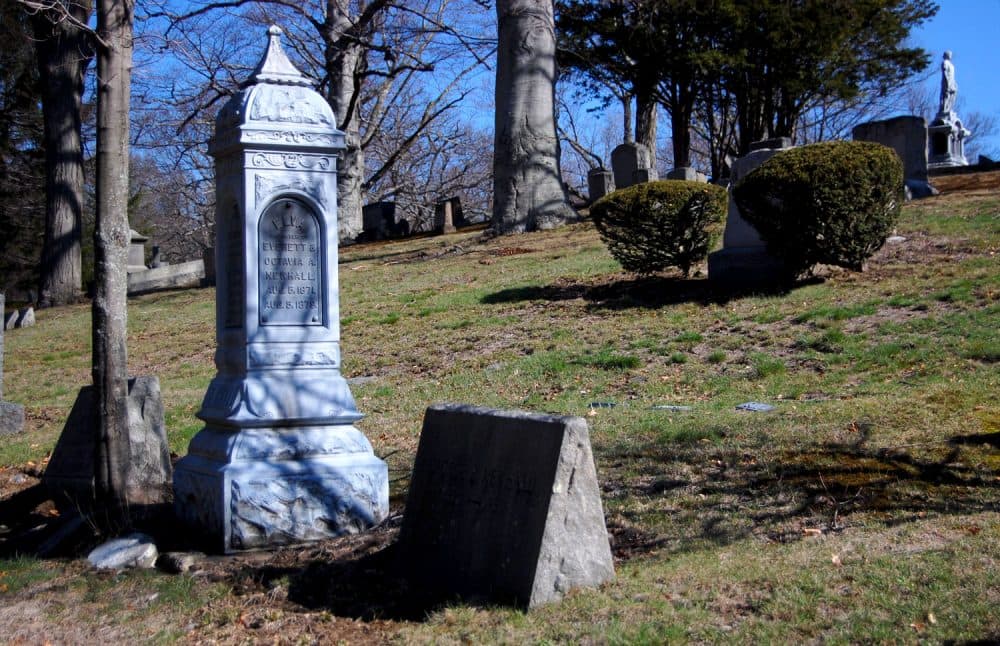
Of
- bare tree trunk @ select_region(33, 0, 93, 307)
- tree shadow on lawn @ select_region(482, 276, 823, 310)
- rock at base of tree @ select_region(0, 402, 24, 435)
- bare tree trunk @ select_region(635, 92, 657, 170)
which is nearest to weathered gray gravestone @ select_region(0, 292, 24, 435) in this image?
rock at base of tree @ select_region(0, 402, 24, 435)

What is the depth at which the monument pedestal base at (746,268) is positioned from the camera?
13.3 meters

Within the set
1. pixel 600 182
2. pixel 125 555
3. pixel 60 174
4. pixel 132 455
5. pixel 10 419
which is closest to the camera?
pixel 125 555

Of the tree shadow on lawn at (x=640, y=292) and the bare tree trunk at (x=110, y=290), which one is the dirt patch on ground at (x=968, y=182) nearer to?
the tree shadow on lawn at (x=640, y=292)

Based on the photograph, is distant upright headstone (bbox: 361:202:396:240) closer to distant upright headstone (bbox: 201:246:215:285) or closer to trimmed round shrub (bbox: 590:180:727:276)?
distant upright headstone (bbox: 201:246:215:285)

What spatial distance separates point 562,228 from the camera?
872 inches

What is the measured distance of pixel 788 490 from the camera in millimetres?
6352

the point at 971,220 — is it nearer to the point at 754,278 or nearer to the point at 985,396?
the point at 754,278

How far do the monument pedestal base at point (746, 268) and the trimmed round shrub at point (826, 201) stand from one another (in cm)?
43

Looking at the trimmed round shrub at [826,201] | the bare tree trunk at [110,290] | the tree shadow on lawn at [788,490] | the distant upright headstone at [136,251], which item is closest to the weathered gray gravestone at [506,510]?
the tree shadow on lawn at [788,490]

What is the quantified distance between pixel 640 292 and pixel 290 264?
313 inches

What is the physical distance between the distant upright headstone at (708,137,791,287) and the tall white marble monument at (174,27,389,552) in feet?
24.6

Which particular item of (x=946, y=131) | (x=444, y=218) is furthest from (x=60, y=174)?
(x=946, y=131)

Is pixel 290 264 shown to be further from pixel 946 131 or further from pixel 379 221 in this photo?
pixel 946 131

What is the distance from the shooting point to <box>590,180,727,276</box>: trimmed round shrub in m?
13.9
